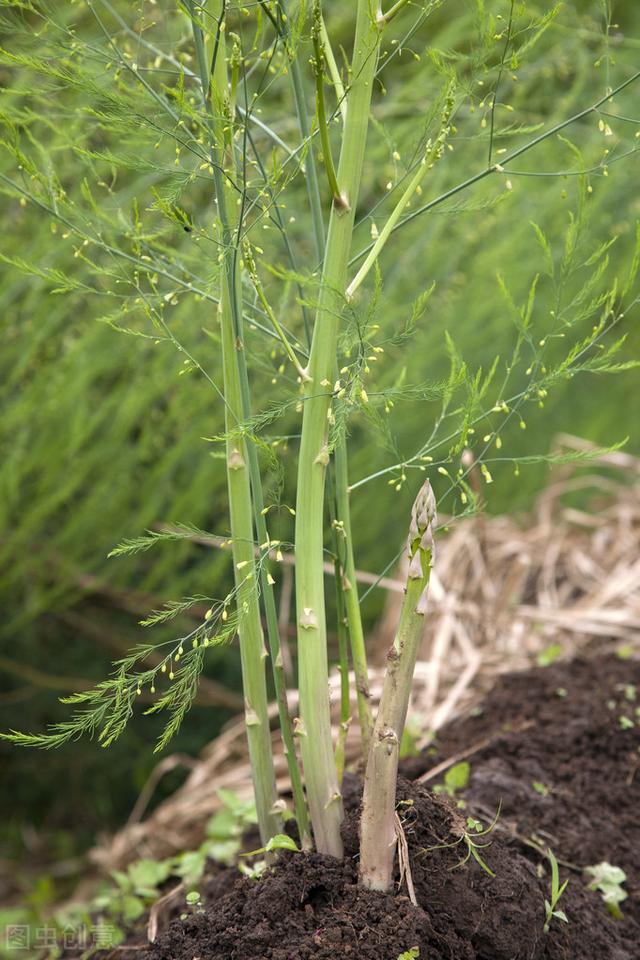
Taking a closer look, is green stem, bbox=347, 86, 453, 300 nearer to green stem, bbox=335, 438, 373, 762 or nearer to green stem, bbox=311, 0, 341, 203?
green stem, bbox=311, 0, 341, 203

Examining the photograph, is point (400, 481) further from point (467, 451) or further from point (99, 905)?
point (99, 905)

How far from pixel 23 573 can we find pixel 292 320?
2.58 ft

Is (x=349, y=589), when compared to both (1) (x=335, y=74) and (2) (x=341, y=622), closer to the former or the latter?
(2) (x=341, y=622)

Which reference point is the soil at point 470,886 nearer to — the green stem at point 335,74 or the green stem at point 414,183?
the green stem at point 414,183

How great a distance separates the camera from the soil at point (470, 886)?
2.71ft

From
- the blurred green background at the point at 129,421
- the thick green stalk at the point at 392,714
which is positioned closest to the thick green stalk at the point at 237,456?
the thick green stalk at the point at 392,714

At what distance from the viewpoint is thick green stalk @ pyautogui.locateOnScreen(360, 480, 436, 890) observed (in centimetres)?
78

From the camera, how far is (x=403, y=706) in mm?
815

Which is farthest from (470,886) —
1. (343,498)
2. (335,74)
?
(335,74)

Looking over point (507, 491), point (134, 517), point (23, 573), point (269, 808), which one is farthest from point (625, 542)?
point (269, 808)

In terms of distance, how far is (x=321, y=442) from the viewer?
0.82 m

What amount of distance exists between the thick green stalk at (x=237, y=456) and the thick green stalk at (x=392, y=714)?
0.12m

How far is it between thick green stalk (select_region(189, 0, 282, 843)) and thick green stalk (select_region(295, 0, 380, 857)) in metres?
0.05

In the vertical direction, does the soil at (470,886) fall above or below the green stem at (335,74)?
below
